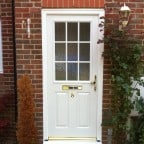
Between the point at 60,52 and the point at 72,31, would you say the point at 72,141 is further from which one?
the point at 72,31

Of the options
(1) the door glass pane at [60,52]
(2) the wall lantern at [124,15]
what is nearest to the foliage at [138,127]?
(2) the wall lantern at [124,15]

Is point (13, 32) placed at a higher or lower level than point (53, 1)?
lower

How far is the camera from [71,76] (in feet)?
19.3

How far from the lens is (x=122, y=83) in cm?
547

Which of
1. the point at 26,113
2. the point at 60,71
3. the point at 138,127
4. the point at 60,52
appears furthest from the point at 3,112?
the point at 138,127

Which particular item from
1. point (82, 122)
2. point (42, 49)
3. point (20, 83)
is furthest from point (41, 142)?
point (42, 49)

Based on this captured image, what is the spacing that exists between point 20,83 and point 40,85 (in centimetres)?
39

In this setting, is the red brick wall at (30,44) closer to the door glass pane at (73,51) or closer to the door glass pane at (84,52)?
the door glass pane at (73,51)

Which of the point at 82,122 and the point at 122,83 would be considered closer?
the point at 122,83

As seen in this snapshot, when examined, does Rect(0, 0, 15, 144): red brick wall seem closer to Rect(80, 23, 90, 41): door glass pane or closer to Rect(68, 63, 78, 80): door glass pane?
Rect(68, 63, 78, 80): door glass pane

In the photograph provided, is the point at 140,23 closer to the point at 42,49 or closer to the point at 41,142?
the point at 42,49

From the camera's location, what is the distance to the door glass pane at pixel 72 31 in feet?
18.7

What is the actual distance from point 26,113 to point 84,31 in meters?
1.65

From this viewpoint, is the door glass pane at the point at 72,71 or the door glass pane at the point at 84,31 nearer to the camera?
the door glass pane at the point at 84,31
